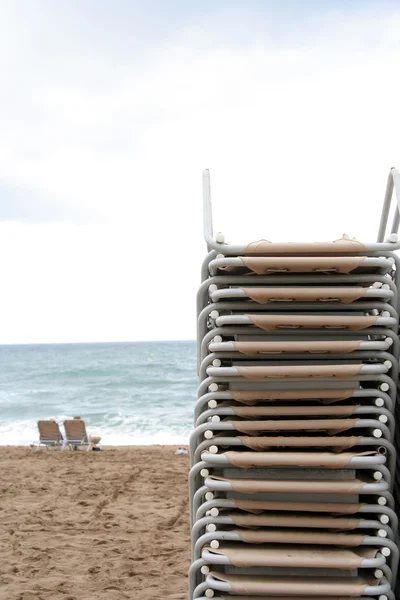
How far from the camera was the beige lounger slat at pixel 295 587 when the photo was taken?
1792 mm

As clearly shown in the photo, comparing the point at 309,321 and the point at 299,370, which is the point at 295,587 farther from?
the point at 309,321

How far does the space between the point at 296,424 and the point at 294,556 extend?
1.31 feet

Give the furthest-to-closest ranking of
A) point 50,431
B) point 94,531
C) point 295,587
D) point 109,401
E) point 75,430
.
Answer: point 109,401
point 50,431
point 75,430
point 94,531
point 295,587

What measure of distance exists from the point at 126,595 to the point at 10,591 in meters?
0.90

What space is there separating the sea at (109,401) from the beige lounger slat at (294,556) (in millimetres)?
14225

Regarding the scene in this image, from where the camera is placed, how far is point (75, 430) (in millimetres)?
12570

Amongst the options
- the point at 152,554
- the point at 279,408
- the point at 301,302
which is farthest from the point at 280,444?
the point at 152,554

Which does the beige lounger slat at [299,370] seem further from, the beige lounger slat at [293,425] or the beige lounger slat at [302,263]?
the beige lounger slat at [302,263]

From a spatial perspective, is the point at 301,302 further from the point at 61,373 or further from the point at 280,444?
the point at 61,373

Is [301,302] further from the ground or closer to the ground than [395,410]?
further from the ground

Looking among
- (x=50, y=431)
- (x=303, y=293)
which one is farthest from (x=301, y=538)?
(x=50, y=431)

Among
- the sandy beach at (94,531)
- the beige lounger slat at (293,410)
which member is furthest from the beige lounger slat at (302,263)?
the sandy beach at (94,531)

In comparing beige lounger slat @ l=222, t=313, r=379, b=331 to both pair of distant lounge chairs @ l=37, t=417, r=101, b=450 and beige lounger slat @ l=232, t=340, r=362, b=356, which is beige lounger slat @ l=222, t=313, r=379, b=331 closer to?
beige lounger slat @ l=232, t=340, r=362, b=356

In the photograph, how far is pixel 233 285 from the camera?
6.23 ft
